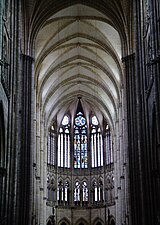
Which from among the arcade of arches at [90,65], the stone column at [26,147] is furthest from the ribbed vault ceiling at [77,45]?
the stone column at [26,147]

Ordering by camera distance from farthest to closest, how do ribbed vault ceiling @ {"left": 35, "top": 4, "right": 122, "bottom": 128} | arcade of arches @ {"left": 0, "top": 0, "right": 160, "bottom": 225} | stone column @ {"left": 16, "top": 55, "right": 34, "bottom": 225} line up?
ribbed vault ceiling @ {"left": 35, "top": 4, "right": 122, "bottom": 128} → stone column @ {"left": 16, "top": 55, "right": 34, "bottom": 225} → arcade of arches @ {"left": 0, "top": 0, "right": 160, "bottom": 225}

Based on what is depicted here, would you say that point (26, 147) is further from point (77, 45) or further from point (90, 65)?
point (90, 65)

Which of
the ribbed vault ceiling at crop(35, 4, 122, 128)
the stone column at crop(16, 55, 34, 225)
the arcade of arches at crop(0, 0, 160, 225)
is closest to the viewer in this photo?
the arcade of arches at crop(0, 0, 160, 225)

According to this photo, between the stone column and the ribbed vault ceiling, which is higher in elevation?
the ribbed vault ceiling

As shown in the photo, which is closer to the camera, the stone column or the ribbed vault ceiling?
the stone column

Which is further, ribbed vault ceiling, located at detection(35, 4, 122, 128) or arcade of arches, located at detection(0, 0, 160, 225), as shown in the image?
ribbed vault ceiling, located at detection(35, 4, 122, 128)

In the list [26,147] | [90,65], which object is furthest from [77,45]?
[26,147]

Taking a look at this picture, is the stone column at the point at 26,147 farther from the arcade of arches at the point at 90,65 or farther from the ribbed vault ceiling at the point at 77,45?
the ribbed vault ceiling at the point at 77,45

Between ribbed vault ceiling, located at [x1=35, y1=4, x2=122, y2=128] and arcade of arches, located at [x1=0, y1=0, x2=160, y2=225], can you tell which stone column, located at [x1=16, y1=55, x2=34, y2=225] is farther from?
ribbed vault ceiling, located at [x1=35, y1=4, x2=122, y2=128]

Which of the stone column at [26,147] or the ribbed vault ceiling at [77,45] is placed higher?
the ribbed vault ceiling at [77,45]

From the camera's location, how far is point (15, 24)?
3106 centimetres

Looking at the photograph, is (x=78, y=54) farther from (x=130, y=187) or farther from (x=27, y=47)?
(x=130, y=187)

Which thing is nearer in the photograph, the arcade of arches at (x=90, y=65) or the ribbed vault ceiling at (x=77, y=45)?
the arcade of arches at (x=90, y=65)

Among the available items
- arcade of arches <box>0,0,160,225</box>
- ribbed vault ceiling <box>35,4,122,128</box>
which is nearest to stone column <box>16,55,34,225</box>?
arcade of arches <box>0,0,160,225</box>
